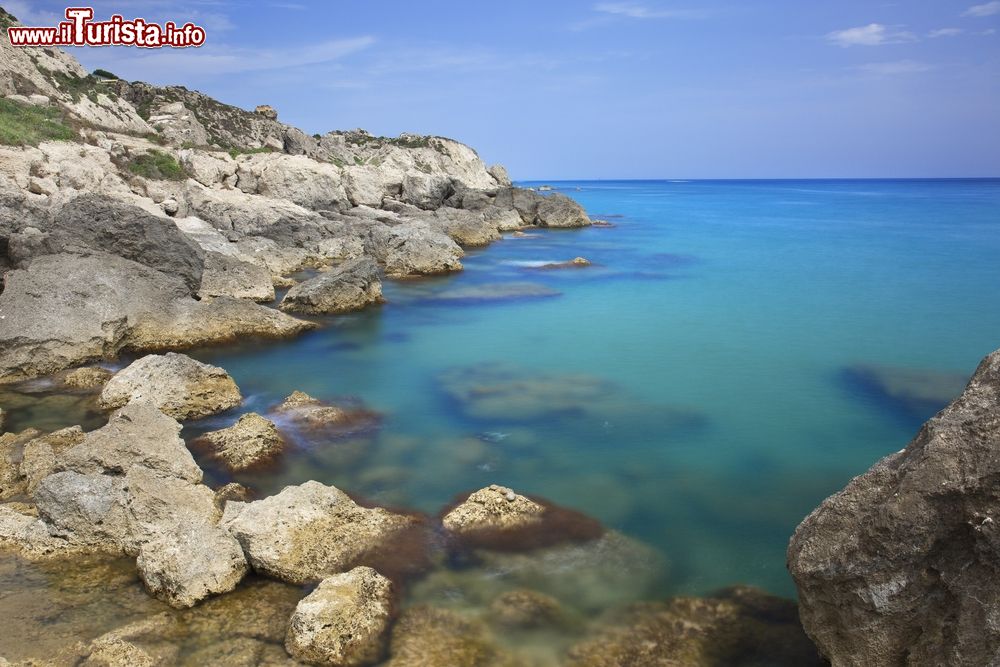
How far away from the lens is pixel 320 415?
1272cm

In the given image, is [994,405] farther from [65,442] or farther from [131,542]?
[65,442]

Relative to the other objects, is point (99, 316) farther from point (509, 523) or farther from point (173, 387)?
point (509, 523)

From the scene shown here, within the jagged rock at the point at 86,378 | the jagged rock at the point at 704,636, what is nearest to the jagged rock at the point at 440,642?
the jagged rock at the point at 704,636

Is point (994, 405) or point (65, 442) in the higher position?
point (994, 405)

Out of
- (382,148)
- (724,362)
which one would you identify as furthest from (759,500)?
(382,148)

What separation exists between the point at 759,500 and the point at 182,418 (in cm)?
971

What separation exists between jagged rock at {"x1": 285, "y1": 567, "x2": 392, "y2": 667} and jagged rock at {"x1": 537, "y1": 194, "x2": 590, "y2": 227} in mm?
48116

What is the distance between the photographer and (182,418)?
40.3ft

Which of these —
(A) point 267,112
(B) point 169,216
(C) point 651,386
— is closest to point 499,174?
(A) point 267,112

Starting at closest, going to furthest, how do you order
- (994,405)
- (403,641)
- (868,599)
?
(994,405)
(868,599)
(403,641)

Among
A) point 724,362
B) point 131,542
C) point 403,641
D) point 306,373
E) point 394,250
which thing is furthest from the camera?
point 394,250

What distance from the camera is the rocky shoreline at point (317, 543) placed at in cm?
526

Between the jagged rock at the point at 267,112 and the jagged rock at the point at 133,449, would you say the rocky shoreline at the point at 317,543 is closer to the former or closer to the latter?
the jagged rock at the point at 133,449

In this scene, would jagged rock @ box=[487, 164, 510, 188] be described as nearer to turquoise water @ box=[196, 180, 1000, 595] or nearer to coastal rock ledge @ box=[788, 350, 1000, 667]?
turquoise water @ box=[196, 180, 1000, 595]
